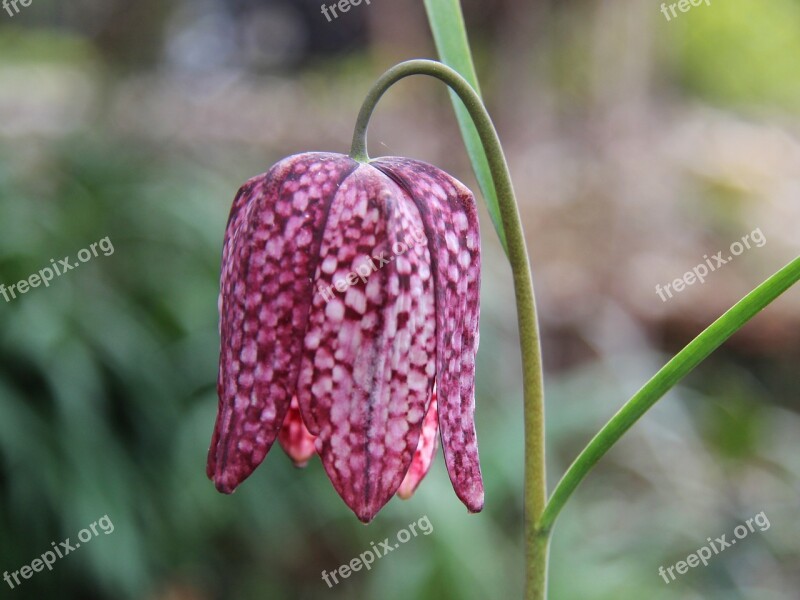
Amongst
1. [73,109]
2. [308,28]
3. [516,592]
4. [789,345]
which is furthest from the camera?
[308,28]

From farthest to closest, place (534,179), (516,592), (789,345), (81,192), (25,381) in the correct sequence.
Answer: (534,179) → (789,345) → (81,192) → (25,381) → (516,592)

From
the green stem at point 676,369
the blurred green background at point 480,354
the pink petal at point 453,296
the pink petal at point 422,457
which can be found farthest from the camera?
A: the blurred green background at point 480,354

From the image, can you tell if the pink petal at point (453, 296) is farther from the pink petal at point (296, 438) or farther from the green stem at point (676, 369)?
the pink petal at point (296, 438)

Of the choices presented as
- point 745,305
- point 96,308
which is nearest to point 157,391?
point 96,308

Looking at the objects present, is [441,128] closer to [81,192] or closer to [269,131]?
[269,131]

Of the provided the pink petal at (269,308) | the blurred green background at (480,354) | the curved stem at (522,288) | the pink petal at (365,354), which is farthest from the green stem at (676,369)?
the blurred green background at (480,354)

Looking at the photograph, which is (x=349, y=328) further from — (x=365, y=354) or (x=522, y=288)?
(x=522, y=288)

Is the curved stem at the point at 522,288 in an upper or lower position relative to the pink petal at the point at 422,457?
upper
